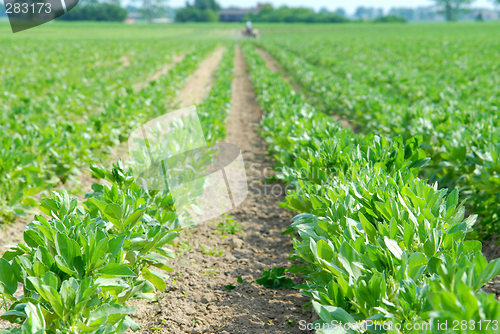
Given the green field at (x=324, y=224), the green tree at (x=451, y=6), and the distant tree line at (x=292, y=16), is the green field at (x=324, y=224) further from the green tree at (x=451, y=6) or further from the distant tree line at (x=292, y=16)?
the green tree at (x=451, y=6)

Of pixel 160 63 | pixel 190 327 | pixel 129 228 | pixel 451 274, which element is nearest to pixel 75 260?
pixel 129 228

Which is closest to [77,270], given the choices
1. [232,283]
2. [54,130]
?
[232,283]

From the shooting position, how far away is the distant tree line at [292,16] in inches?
3049

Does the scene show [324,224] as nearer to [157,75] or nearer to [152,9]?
[157,75]

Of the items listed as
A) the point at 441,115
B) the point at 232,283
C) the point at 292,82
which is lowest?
the point at 232,283

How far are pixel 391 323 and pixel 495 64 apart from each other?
1644 cm

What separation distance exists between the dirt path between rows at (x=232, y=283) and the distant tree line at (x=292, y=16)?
7914cm

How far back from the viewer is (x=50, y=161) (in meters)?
5.31

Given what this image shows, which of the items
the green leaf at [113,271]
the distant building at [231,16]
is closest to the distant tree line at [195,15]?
the distant building at [231,16]

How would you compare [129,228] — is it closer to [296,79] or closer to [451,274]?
[451,274]

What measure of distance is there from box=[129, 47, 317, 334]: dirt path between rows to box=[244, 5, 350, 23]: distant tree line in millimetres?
79144
